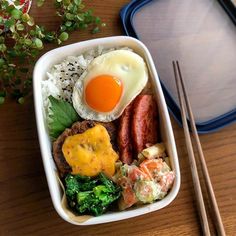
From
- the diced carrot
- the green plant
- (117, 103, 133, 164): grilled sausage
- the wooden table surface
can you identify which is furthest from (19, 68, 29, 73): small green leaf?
the diced carrot

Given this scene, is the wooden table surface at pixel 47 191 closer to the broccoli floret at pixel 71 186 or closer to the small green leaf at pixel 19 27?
the broccoli floret at pixel 71 186

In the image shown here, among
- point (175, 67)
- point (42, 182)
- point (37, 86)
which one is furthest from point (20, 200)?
point (175, 67)

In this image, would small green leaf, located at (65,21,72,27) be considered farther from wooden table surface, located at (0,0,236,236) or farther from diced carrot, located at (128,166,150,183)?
diced carrot, located at (128,166,150,183)

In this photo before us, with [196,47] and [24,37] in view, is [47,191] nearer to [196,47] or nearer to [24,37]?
[24,37]

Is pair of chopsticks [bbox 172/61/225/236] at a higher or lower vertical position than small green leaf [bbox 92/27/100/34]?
lower

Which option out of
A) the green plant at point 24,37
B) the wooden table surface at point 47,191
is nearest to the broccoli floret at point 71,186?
the wooden table surface at point 47,191

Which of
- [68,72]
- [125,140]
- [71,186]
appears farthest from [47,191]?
[68,72]
